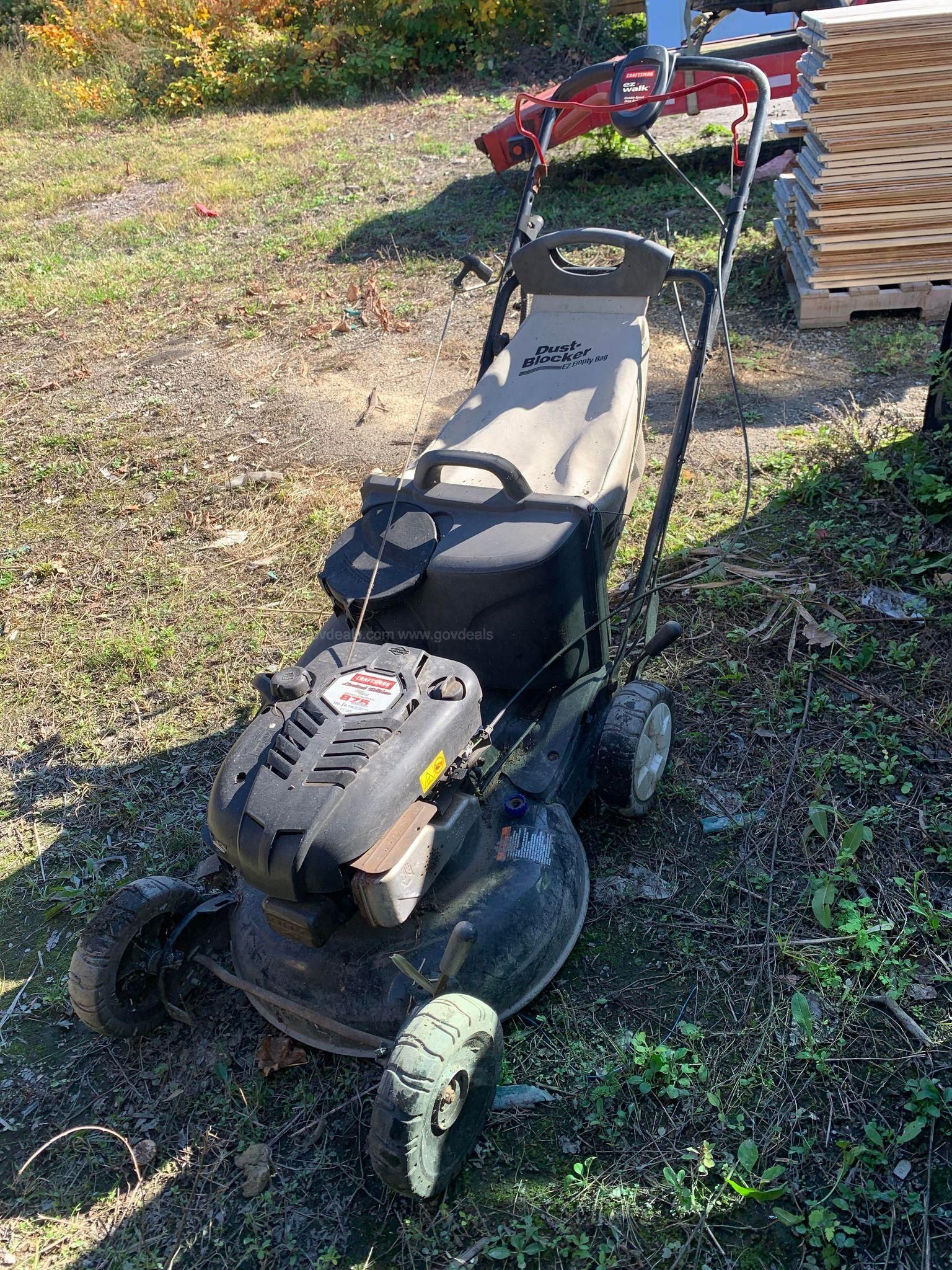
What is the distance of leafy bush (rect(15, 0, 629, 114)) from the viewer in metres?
13.0

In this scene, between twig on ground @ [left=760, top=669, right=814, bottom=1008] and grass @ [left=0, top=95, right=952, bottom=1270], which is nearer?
grass @ [left=0, top=95, right=952, bottom=1270]

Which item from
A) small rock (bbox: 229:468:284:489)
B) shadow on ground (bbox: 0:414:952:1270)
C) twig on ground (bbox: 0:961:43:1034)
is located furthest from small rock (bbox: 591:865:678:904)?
small rock (bbox: 229:468:284:489)

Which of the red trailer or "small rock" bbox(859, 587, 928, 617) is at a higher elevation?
the red trailer

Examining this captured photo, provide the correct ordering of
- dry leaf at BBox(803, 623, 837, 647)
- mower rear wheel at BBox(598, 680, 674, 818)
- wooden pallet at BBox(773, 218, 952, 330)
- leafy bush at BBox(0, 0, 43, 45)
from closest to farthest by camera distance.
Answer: mower rear wheel at BBox(598, 680, 674, 818)
dry leaf at BBox(803, 623, 837, 647)
wooden pallet at BBox(773, 218, 952, 330)
leafy bush at BBox(0, 0, 43, 45)

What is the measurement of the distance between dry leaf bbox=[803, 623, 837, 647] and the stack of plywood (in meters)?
3.04

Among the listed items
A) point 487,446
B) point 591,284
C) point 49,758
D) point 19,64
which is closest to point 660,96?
point 591,284

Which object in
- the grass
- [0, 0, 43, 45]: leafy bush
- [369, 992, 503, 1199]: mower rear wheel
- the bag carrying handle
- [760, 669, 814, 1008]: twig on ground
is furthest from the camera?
[0, 0, 43, 45]: leafy bush

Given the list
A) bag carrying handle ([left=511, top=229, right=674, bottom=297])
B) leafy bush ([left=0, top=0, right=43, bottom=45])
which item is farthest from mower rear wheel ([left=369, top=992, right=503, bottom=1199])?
leafy bush ([left=0, top=0, right=43, bottom=45])

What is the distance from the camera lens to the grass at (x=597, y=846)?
7.62 ft

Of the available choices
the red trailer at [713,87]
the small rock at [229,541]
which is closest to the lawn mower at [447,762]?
the small rock at [229,541]

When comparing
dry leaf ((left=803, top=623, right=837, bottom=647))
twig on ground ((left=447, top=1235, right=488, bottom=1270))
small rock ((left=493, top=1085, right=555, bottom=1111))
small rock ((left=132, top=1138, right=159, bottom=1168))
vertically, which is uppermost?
dry leaf ((left=803, top=623, right=837, bottom=647))

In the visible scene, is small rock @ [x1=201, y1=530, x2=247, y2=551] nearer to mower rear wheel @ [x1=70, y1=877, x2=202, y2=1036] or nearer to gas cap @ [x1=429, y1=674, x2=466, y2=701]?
mower rear wheel @ [x1=70, y1=877, x2=202, y2=1036]

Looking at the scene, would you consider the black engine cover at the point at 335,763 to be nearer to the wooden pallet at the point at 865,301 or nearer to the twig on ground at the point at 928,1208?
the twig on ground at the point at 928,1208

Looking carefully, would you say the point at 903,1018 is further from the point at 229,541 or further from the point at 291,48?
the point at 291,48
